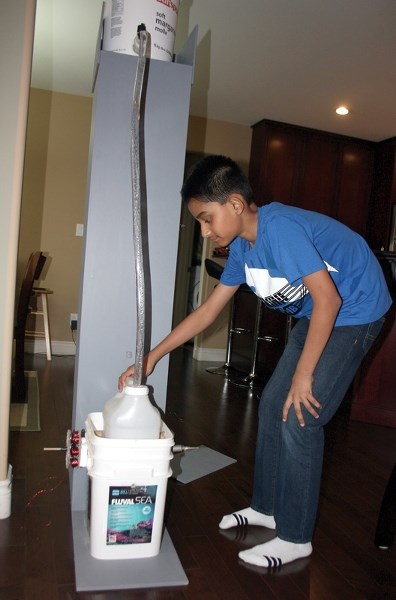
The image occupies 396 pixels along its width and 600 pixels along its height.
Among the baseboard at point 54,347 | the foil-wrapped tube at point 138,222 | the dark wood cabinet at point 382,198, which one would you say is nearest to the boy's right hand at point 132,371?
the foil-wrapped tube at point 138,222

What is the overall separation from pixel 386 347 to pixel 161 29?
2.11 m

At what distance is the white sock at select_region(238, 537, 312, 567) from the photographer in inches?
52.7

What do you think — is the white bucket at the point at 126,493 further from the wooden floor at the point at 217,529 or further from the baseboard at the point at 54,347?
the baseboard at the point at 54,347

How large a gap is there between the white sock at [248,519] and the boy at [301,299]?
0.40 feet

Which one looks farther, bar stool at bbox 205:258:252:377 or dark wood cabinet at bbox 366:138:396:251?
dark wood cabinet at bbox 366:138:396:251

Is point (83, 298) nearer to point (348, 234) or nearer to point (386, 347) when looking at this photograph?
point (348, 234)

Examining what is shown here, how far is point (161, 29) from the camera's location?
58.9 inches

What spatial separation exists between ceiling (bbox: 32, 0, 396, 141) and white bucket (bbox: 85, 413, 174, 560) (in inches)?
105

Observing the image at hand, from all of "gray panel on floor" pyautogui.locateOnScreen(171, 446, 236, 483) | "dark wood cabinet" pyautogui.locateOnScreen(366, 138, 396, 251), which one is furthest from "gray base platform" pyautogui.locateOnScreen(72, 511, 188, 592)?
"dark wood cabinet" pyautogui.locateOnScreen(366, 138, 396, 251)

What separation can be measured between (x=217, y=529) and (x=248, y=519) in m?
0.10

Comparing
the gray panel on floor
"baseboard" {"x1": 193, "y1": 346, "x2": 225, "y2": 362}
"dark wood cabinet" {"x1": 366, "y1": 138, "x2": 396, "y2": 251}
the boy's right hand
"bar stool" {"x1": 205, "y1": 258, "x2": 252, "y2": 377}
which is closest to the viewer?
the boy's right hand

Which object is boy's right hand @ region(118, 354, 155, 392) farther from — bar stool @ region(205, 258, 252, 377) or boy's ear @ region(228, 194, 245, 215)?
bar stool @ region(205, 258, 252, 377)

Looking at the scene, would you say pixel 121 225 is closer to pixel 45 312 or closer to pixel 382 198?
pixel 45 312

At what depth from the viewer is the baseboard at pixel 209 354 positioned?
193 inches
